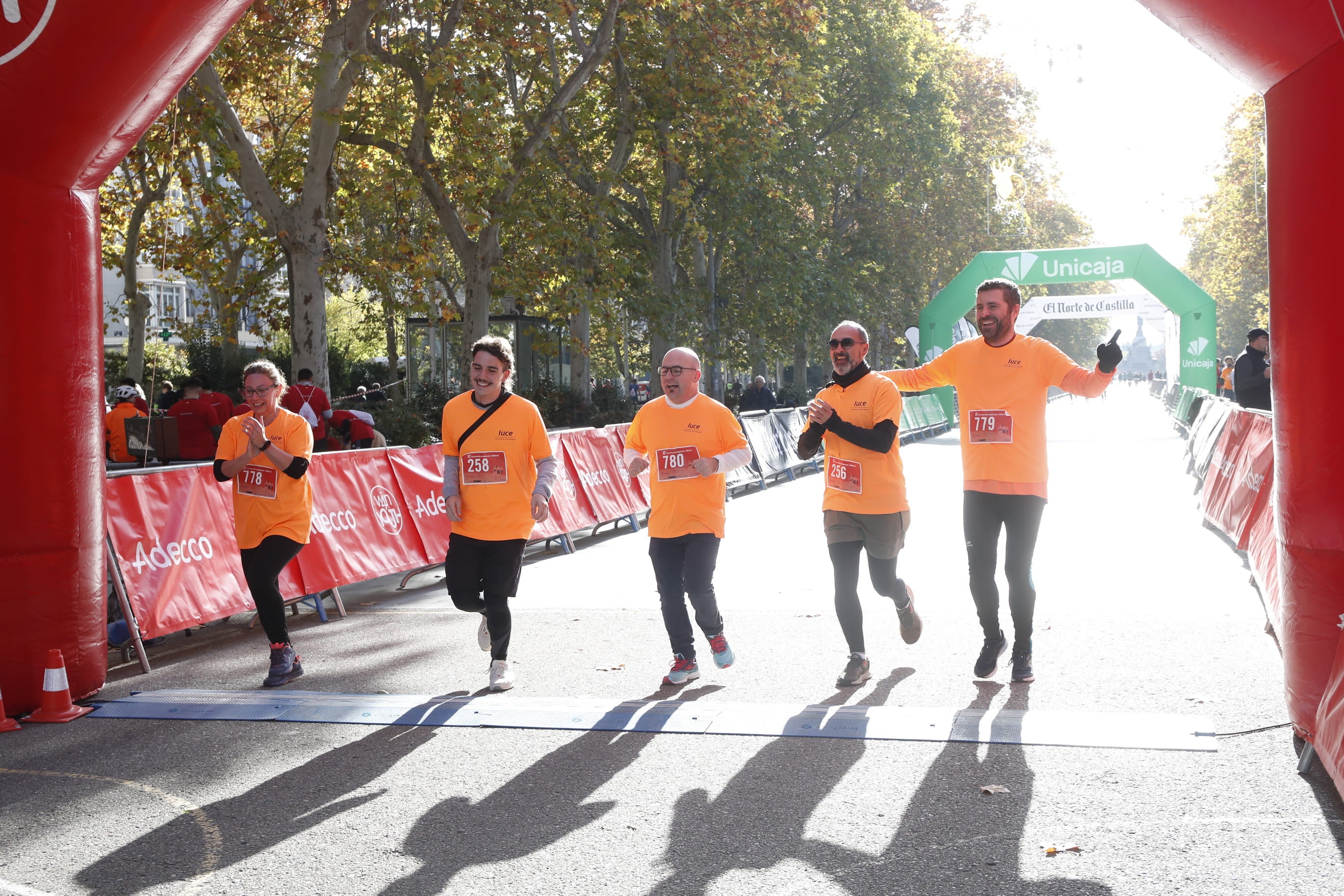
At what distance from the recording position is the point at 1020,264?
34344mm

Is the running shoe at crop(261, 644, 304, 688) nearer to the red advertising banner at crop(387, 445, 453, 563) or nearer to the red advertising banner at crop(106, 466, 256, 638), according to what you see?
the red advertising banner at crop(106, 466, 256, 638)

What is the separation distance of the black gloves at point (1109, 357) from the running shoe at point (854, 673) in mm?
1868

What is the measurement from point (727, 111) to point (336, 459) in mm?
15424

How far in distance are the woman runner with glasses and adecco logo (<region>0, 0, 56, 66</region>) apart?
1.83 m

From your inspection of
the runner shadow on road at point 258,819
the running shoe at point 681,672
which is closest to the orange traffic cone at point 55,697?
the runner shadow on road at point 258,819

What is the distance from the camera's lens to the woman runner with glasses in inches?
265

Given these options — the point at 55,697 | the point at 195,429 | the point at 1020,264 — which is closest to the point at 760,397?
the point at 1020,264

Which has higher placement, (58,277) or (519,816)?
(58,277)

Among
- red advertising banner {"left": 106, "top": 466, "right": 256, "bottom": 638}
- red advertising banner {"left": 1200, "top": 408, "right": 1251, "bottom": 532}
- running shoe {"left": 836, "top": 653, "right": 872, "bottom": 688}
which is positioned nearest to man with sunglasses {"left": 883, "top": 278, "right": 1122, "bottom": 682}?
running shoe {"left": 836, "top": 653, "right": 872, "bottom": 688}

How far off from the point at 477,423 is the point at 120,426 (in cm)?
1142

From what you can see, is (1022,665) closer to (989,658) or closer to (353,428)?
(989,658)

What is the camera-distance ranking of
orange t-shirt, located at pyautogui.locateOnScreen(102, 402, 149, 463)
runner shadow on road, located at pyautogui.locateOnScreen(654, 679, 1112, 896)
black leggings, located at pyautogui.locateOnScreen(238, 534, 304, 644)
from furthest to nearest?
orange t-shirt, located at pyautogui.locateOnScreen(102, 402, 149, 463) < black leggings, located at pyautogui.locateOnScreen(238, 534, 304, 644) < runner shadow on road, located at pyautogui.locateOnScreen(654, 679, 1112, 896)

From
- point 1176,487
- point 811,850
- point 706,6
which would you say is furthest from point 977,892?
point 706,6

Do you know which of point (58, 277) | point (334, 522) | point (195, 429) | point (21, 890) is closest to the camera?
point (21, 890)
